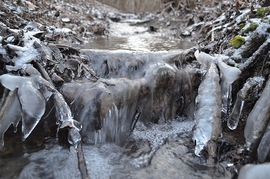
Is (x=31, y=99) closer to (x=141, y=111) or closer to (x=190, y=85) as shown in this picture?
(x=141, y=111)

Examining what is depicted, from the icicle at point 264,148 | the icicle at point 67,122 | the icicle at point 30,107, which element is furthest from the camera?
the icicle at point 30,107

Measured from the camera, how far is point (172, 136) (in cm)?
226

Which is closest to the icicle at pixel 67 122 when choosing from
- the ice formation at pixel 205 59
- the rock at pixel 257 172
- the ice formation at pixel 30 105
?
the ice formation at pixel 30 105

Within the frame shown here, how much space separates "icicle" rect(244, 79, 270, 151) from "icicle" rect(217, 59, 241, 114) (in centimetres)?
38

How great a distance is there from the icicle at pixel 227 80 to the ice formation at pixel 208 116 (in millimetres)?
83

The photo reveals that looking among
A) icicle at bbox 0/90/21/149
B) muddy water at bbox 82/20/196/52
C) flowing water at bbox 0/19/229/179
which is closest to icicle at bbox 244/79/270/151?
flowing water at bbox 0/19/229/179

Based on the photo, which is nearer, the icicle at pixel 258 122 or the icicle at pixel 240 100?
the icicle at pixel 258 122

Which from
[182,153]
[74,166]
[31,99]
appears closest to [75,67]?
[31,99]

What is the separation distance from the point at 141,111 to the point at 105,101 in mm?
441

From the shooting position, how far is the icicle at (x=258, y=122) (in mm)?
1650

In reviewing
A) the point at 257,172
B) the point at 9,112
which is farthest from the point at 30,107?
the point at 257,172

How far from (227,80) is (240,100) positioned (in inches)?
8.8

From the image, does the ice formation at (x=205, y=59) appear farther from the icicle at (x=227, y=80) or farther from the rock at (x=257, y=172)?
the rock at (x=257, y=172)

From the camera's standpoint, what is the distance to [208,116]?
1.95m
